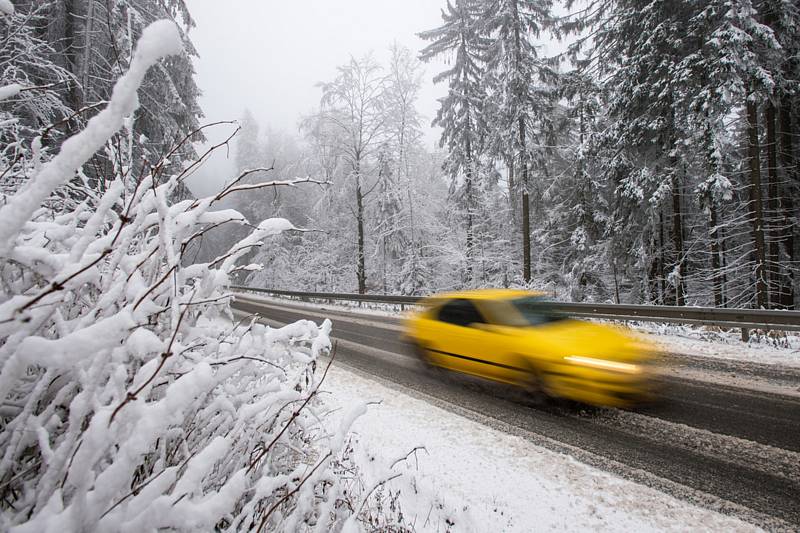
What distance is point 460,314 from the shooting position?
22.5 feet

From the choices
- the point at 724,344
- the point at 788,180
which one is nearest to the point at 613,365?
the point at 724,344

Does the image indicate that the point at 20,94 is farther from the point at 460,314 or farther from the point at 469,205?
the point at 469,205

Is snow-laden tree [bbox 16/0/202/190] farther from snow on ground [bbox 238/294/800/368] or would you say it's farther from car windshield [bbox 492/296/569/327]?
snow on ground [bbox 238/294/800/368]

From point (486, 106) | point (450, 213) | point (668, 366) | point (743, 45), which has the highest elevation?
point (486, 106)

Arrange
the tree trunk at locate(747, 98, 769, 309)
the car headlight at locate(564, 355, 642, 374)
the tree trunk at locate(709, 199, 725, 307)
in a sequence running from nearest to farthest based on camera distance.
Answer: the car headlight at locate(564, 355, 642, 374), the tree trunk at locate(747, 98, 769, 309), the tree trunk at locate(709, 199, 725, 307)

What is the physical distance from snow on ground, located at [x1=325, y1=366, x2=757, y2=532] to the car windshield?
5.66 ft

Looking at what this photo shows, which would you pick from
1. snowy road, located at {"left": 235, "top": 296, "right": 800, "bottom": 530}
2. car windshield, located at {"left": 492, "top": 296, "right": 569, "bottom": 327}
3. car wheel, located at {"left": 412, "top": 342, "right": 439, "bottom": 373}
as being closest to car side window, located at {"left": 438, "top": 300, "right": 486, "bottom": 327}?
car windshield, located at {"left": 492, "top": 296, "right": 569, "bottom": 327}

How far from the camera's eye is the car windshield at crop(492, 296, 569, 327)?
19.4 feet

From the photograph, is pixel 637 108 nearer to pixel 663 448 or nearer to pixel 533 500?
pixel 663 448

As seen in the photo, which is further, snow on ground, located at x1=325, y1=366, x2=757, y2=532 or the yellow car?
the yellow car

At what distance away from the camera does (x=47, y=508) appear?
0.79 metres

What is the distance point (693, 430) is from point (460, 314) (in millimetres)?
3556

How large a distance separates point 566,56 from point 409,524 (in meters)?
21.0

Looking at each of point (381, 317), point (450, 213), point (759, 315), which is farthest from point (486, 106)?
point (759, 315)
